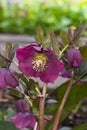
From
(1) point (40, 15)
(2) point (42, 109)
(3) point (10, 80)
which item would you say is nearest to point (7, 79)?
(3) point (10, 80)

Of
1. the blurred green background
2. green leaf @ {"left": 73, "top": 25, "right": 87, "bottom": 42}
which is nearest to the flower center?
green leaf @ {"left": 73, "top": 25, "right": 87, "bottom": 42}

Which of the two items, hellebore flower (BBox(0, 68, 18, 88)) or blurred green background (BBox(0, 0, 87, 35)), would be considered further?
blurred green background (BBox(0, 0, 87, 35))

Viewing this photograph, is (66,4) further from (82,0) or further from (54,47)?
(54,47)

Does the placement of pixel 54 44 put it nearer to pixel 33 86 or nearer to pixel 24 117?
pixel 33 86

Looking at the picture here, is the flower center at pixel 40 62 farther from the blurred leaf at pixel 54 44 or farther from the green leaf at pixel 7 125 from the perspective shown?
the green leaf at pixel 7 125

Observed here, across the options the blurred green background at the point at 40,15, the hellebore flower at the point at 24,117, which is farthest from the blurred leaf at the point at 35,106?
the blurred green background at the point at 40,15

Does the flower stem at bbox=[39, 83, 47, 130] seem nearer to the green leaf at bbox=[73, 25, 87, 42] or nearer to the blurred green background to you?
the green leaf at bbox=[73, 25, 87, 42]
